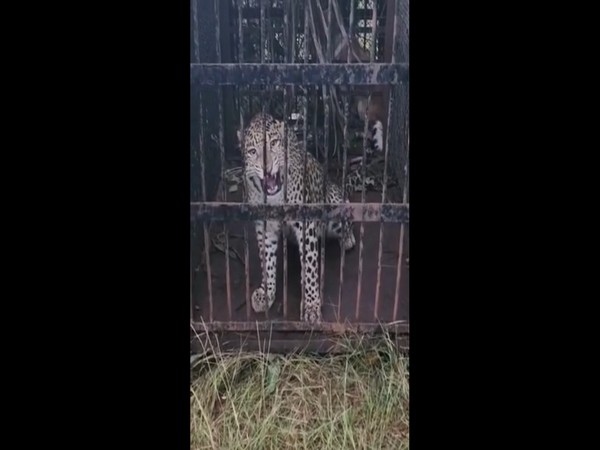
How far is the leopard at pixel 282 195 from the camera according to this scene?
5.31ft

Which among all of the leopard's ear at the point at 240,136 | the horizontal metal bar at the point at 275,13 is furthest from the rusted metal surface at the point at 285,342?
the horizontal metal bar at the point at 275,13

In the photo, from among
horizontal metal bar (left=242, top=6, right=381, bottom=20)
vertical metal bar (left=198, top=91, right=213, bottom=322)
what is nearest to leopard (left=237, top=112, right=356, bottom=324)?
vertical metal bar (left=198, top=91, right=213, bottom=322)

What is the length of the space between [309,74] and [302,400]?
809mm

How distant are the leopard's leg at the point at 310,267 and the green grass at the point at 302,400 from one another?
4.7 inches

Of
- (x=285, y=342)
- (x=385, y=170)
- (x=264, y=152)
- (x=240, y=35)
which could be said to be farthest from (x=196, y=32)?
(x=285, y=342)

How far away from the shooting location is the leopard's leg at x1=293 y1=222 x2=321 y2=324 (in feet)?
5.52

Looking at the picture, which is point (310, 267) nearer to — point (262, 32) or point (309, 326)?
point (309, 326)

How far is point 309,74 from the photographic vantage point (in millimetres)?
1571
